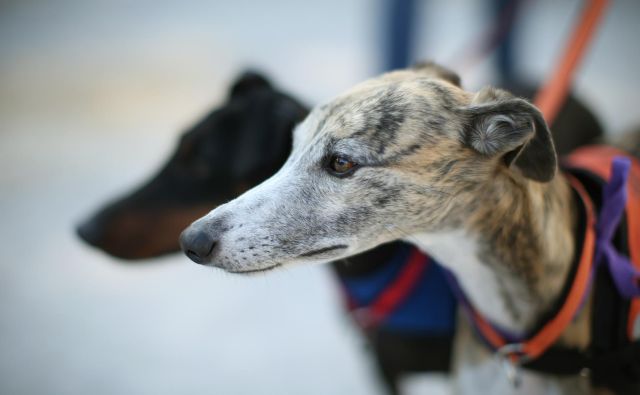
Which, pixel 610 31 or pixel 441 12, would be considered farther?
pixel 441 12

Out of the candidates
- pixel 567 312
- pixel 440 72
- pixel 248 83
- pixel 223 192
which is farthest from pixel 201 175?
pixel 567 312

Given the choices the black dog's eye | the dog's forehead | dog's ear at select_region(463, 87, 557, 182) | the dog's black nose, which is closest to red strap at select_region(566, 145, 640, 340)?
dog's ear at select_region(463, 87, 557, 182)

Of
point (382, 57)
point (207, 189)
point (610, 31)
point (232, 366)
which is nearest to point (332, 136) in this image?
point (207, 189)

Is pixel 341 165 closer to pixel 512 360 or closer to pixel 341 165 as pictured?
pixel 341 165

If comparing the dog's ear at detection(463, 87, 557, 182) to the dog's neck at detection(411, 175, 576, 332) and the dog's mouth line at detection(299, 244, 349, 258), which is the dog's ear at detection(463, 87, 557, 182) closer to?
the dog's neck at detection(411, 175, 576, 332)

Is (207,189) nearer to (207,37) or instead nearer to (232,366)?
(232,366)

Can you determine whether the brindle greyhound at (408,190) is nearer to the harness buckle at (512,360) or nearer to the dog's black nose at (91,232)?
the harness buckle at (512,360)

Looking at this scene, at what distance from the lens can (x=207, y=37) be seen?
652 centimetres

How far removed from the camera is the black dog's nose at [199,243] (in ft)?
4.43

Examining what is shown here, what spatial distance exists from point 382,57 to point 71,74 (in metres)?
3.75

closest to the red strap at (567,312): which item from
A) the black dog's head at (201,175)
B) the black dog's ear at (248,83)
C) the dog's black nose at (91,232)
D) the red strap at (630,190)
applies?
the red strap at (630,190)

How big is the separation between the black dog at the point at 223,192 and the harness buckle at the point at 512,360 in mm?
531

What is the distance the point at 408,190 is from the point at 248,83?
3.65ft

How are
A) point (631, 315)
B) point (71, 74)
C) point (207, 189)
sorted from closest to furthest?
point (631, 315)
point (207, 189)
point (71, 74)
